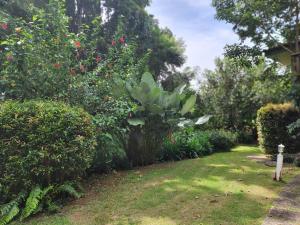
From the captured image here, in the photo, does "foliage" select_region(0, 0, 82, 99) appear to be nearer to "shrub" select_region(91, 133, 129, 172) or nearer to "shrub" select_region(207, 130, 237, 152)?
"shrub" select_region(91, 133, 129, 172)

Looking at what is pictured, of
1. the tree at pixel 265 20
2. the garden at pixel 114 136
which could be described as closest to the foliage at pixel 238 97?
the garden at pixel 114 136

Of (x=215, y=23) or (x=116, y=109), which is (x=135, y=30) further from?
(x=116, y=109)

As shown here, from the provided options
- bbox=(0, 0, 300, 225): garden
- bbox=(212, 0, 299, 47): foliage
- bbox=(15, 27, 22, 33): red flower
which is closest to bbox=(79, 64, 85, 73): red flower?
bbox=(0, 0, 300, 225): garden

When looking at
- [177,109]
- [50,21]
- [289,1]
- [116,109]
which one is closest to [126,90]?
[116,109]

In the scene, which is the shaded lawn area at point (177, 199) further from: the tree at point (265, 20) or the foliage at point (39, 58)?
the tree at point (265, 20)

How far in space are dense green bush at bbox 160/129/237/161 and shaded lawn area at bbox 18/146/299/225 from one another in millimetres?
2501

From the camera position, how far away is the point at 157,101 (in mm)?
8906

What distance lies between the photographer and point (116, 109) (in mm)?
7730

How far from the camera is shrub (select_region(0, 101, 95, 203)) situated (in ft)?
16.9

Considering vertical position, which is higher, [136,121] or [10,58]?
[10,58]

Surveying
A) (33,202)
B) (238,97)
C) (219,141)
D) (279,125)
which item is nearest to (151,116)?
(279,125)

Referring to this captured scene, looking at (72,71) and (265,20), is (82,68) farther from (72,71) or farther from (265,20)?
(265,20)

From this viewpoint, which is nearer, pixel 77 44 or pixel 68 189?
pixel 68 189

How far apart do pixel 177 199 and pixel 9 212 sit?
268cm
